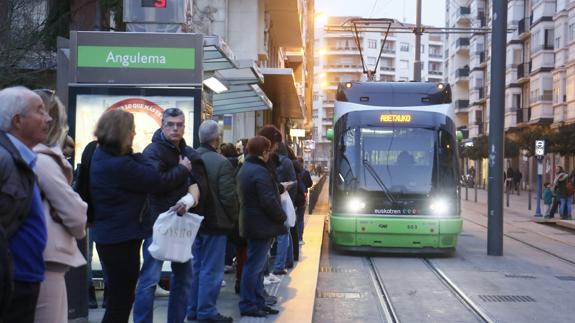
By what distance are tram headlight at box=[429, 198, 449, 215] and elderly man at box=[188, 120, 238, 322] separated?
7.43 m

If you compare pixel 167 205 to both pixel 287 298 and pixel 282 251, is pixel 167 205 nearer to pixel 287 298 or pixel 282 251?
pixel 287 298

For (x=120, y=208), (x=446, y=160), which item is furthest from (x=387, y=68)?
(x=120, y=208)

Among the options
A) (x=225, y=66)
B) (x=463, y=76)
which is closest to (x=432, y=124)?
(x=225, y=66)

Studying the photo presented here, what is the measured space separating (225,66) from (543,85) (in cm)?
4669

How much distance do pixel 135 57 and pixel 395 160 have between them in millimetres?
6860

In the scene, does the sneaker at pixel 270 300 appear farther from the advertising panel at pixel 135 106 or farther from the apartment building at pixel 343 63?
the apartment building at pixel 343 63

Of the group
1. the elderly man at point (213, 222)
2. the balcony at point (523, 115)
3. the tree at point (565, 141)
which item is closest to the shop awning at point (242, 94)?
the elderly man at point (213, 222)

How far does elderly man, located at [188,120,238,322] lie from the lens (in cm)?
661

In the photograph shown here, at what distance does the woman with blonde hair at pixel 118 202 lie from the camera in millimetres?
5012

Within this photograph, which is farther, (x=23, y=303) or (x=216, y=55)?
(x=216, y=55)

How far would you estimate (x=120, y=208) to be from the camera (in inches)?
199

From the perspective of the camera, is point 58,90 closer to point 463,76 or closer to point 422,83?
point 422,83

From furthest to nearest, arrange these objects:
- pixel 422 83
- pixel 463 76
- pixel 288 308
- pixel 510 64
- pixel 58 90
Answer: pixel 463 76
pixel 510 64
pixel 422 83
pixel 58 90
pixel 288 308

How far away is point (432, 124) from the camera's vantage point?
14164 mm
